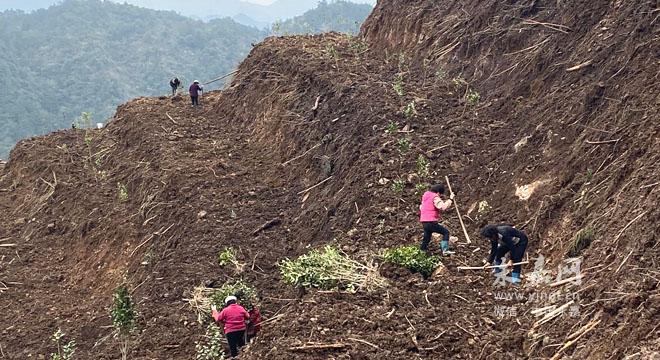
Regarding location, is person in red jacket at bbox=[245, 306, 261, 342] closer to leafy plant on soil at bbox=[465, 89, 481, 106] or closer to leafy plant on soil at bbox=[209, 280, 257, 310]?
leafy plant on soil at bbox=[209, 280, 257, 310]

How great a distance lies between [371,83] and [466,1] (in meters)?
2.78

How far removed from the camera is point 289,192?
11836mm

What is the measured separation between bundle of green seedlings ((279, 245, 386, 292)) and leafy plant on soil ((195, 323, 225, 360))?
1033 mm

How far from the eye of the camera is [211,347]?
23.8 ft

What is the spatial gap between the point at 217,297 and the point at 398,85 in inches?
222

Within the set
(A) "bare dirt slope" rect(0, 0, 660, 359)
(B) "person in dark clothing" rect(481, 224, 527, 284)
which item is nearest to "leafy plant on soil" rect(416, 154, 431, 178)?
(A) "bare dirt slope" rect(0, 0, 660, 359)

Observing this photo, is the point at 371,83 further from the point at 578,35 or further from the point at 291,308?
the point at 291,308

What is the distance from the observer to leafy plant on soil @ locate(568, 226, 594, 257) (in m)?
6.46

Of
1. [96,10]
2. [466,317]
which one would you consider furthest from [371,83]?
[96,10]

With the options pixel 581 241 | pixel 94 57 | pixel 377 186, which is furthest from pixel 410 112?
pixel 94 57

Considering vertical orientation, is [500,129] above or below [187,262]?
above

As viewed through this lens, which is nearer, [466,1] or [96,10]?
[466,1]

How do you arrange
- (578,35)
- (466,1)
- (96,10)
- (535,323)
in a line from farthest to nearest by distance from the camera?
(96,10)
(466,1)
(578,35)
(535,323)

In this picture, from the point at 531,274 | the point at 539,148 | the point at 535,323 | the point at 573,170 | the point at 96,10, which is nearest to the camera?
the point at 535,323
